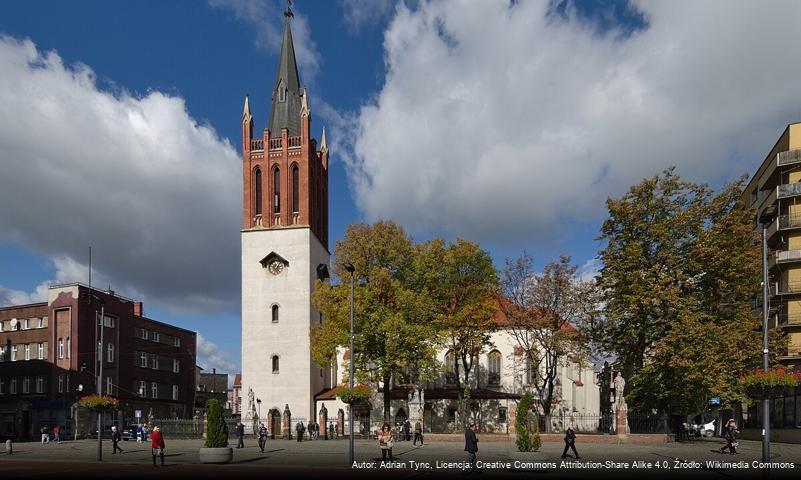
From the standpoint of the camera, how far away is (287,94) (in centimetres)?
6231

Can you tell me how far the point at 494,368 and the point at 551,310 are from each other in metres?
14.2

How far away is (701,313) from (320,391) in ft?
109

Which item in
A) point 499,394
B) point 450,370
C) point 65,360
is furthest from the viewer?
point 65,360

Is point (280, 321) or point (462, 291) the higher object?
point (462, 291)

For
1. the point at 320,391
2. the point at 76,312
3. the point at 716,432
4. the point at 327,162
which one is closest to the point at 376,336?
the point at 320,391

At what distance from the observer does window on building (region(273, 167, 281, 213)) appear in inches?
2318

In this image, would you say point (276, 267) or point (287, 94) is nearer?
point (276, 267)

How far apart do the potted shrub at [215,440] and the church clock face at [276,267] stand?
28.6 metres

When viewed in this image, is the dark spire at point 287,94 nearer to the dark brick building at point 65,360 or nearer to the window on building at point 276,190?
the window on building at point 276,190

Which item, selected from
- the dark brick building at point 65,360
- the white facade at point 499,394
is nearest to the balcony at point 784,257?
the white facade at point 499,394

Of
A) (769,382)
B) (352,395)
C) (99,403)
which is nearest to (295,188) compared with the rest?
(99,403)

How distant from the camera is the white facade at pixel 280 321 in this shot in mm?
55625

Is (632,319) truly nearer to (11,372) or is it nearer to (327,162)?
(327,162)

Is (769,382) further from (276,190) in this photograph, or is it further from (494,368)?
(276,190)
